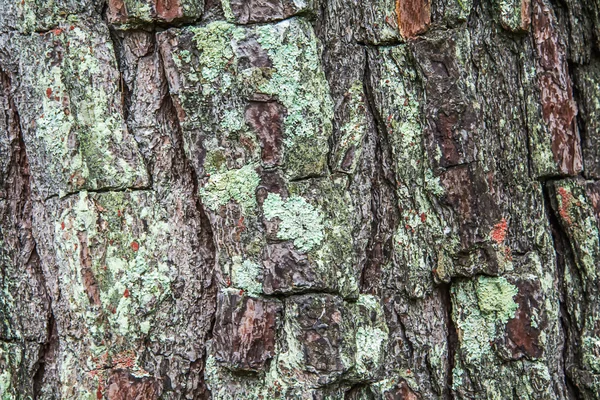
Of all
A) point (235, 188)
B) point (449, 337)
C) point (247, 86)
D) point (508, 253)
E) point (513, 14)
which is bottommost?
point (449, 337)

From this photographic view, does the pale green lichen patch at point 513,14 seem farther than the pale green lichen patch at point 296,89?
Yes

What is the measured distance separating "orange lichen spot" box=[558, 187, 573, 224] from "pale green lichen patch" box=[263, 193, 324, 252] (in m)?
0.63

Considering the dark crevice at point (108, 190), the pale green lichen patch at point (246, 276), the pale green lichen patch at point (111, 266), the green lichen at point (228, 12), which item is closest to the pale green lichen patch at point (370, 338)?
the pale green lichen patch at point (246, 276)

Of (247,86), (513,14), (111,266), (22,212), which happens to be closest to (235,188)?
(247,86)

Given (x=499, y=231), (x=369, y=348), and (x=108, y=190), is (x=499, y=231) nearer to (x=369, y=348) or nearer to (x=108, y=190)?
(x=369, y=348)

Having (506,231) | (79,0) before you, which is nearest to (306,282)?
(506,231)

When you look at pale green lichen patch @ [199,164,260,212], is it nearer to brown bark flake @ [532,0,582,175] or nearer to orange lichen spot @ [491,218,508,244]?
orange lichen spot @ [491,218,508,244]

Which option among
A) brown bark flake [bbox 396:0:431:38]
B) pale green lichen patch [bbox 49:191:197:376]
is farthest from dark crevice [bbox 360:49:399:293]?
pale green lichen patch [bbox 49:191:197:376]

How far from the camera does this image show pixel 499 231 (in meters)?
1.47

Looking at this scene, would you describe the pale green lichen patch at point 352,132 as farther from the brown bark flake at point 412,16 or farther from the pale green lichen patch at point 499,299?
the pale green lichen patch at point 499,299

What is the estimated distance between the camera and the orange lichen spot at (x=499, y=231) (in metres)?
1.47

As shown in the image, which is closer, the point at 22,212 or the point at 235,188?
the point at 235,188

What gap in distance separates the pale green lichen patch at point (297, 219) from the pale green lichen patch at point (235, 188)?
0.14ft

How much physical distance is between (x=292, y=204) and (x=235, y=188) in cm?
14
